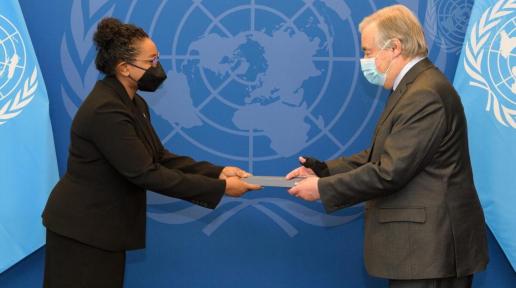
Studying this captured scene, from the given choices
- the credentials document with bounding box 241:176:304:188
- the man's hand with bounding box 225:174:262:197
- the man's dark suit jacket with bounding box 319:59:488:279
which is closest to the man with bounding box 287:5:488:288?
the man's dark suit jacket with bounding box 319:59:488:279

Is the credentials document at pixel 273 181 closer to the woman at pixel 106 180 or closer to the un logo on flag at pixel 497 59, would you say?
the woman at pixel 106 180

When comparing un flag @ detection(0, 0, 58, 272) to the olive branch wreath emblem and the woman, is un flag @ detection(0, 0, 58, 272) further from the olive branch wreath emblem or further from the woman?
the woman

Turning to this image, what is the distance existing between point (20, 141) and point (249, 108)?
1228 millimetres

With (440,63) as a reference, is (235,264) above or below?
below

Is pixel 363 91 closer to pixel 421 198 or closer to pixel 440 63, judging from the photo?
pixel 440 63

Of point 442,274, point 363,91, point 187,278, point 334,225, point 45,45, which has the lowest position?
point 187,278

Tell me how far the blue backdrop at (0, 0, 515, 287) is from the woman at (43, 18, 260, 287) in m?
0.72

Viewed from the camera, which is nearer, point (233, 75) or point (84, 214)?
point (84, 214)

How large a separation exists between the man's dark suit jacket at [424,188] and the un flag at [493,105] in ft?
2.23

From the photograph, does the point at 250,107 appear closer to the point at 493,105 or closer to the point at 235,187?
the point at 235,187

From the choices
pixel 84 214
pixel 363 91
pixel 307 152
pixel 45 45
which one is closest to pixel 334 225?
pixel 307 152

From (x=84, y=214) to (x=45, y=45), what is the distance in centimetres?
135

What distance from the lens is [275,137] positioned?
3387mm

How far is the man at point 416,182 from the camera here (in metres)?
2.31
